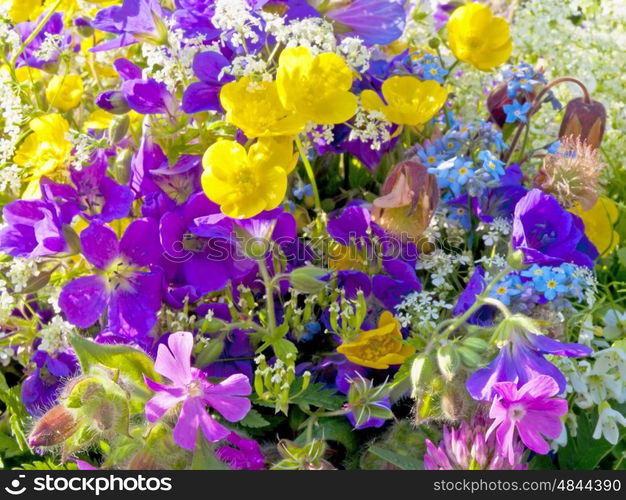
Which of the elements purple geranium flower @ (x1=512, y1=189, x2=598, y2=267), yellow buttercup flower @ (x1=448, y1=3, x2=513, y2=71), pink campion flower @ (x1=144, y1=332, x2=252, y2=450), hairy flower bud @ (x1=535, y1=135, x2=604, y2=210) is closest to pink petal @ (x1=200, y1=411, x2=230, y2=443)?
pink campion flower @ (x1=144, y1=332, x2=252, y2=450)

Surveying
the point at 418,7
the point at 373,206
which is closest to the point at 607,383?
the point at 373,206

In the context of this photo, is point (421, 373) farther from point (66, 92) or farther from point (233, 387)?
point (66, 92)

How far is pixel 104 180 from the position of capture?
2.91 feet

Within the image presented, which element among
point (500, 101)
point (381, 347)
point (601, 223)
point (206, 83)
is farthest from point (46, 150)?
point (601, 223)

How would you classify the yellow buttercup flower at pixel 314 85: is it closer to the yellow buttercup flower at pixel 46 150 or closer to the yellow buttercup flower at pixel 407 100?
the yellow buttercup flower at pixel 407 100

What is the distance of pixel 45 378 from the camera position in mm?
949

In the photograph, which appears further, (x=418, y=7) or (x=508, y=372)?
(x=418, y=7)

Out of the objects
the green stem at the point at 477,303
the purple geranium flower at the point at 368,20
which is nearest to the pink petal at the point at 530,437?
the green stem at the point at 477,303

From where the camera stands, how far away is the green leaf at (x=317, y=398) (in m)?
0.85

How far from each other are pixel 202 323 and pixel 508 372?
0.28 metres

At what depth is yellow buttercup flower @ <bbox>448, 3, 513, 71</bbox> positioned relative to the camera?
1.02 meters

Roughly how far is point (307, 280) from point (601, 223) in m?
0.39

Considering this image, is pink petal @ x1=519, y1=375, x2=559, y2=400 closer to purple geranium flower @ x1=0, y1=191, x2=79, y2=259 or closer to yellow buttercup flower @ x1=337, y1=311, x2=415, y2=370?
yellow buttercup flower @ x1=337, y1=311, x2=415, y2=370
